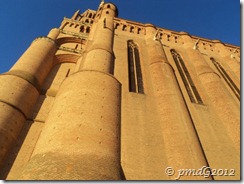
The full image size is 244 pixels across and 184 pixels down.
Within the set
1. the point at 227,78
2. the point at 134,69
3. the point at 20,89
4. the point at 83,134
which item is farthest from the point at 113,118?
the point at 227,78

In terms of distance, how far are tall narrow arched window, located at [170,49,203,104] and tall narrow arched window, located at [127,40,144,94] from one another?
2064mm

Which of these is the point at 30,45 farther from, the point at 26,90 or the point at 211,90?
the point at 211,90

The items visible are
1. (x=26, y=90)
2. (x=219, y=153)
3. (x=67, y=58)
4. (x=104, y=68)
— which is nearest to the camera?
(x=219, y=153)

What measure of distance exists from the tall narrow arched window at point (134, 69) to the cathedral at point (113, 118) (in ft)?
0.14

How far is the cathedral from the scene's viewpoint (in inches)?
216

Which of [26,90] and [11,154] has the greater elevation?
[26,90]

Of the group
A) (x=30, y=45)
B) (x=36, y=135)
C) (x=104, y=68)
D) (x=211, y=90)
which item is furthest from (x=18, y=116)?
(x=211, y=90)

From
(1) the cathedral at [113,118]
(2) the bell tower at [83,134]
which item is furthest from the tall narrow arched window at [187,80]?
(2) the bell tower at [83,134]

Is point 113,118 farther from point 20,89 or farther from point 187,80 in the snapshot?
point 187,80

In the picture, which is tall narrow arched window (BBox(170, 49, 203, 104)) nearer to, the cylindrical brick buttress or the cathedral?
the cathedral

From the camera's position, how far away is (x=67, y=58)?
11.3m

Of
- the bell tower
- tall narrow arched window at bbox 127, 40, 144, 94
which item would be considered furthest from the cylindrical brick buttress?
tall narrow arched window at bbox 127, 40, 144, 94

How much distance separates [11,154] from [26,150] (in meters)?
0.38

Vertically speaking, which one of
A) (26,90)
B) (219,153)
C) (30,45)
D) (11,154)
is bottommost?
(11,154)
